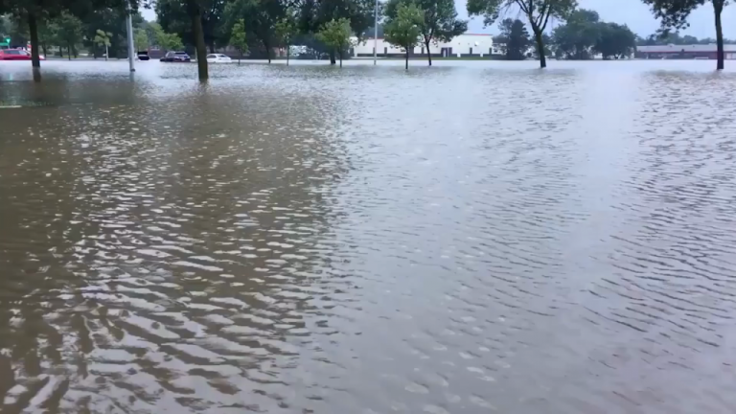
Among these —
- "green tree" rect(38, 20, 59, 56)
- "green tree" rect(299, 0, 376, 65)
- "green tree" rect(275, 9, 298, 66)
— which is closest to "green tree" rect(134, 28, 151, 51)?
"green tree" rect(38, 20, 59, 56)

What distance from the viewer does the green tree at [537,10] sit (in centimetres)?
5959

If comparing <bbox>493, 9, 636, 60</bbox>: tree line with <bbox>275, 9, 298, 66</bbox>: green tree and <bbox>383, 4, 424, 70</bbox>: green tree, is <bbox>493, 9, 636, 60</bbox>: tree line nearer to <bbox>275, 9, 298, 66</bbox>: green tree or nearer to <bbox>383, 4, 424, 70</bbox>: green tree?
<bbox>275, 9, 298, 66</bbox>: green tree

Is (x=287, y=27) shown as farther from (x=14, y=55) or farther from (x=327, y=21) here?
(x=14, y=55)

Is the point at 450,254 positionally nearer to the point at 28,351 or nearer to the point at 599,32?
the point at 28,351

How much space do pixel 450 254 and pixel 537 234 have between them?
1.05 m

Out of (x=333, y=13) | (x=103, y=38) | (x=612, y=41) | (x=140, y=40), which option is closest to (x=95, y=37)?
(x=103, y=38)

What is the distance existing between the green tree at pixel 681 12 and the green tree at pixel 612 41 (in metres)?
60.9

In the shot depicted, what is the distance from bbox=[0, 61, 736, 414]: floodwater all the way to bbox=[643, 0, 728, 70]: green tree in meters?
37.5

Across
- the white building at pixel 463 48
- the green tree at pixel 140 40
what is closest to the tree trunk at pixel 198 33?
the green tree at pixel 140 40

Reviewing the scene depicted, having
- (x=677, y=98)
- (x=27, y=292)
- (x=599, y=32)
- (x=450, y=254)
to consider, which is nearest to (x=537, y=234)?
(x=450, y=254)

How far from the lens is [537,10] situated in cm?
6091

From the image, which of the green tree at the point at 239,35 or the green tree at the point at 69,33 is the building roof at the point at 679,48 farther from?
the green tree at the point at 69,33

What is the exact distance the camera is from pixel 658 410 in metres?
3.55

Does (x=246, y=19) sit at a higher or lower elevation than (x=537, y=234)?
higher
